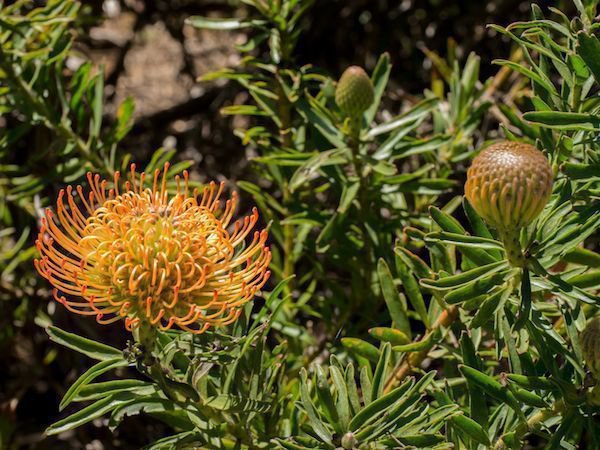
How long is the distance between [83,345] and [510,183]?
2.29 ft

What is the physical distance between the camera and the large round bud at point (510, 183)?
1.01 meters

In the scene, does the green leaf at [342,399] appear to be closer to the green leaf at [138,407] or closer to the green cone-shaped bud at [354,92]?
the green leaf at [138,407]

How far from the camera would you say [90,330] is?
2.11 meters

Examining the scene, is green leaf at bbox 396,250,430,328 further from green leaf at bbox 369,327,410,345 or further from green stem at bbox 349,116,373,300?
green stem at bbox 349,116,373,300

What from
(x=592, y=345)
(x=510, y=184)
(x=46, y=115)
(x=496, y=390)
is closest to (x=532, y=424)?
(x=496, y=390)

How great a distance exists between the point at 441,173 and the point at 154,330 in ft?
3.07

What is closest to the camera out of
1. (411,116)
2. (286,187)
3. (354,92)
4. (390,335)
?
(390,335)

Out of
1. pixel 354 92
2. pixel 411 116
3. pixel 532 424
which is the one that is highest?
pixel 354 92

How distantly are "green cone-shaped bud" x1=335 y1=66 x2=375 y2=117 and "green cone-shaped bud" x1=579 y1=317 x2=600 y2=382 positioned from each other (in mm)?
659

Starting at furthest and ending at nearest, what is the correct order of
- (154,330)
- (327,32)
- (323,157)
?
(327,32)
(323,157)
(154,330)

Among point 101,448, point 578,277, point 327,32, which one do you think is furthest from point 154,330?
point 327,32

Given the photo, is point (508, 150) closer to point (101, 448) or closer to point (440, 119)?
point (440, 119)

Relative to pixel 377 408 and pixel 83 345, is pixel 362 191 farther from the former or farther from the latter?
pixel 83 345

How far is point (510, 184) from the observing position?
1.02 meters
